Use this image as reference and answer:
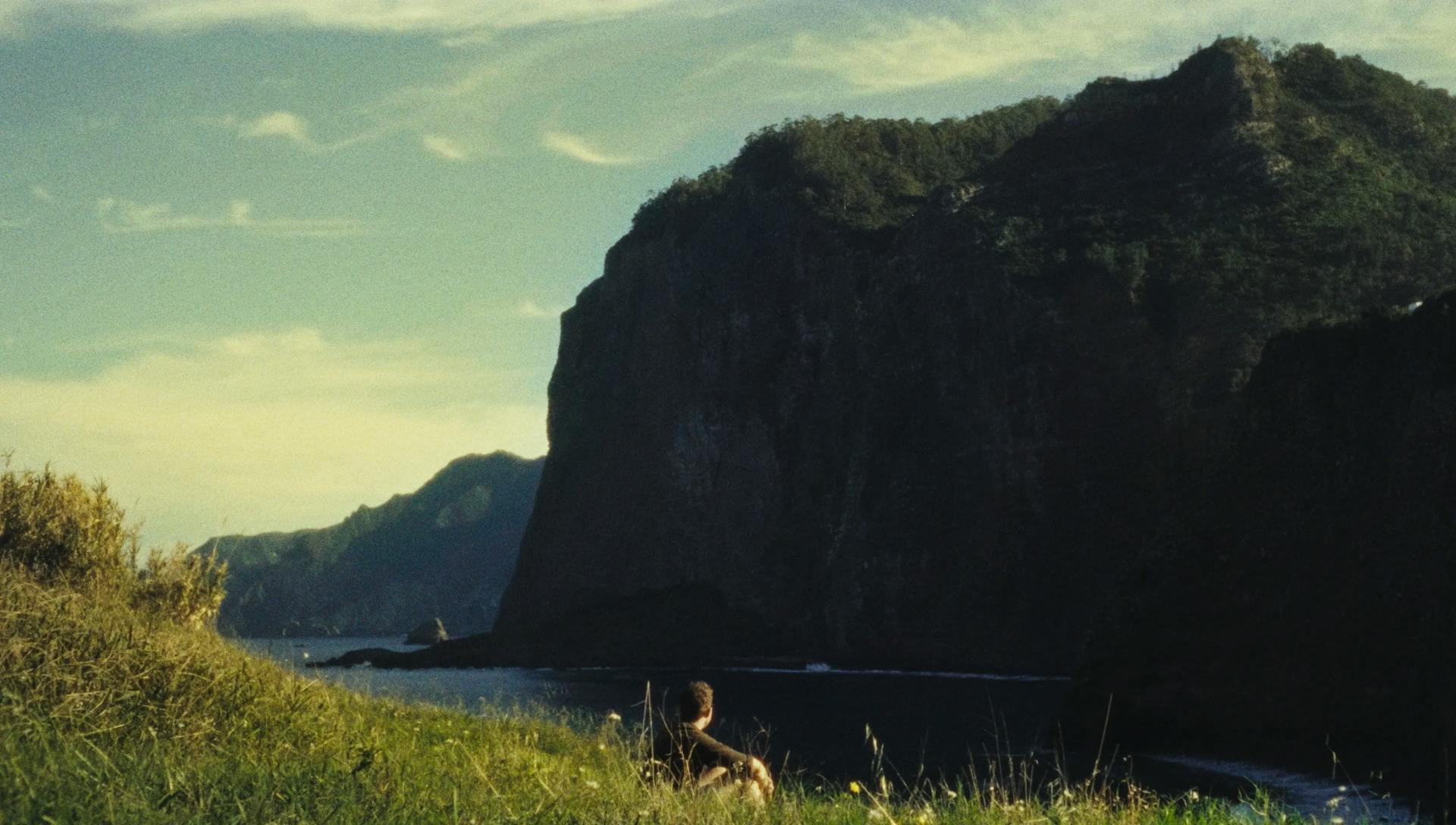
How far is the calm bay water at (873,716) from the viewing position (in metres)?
30.4

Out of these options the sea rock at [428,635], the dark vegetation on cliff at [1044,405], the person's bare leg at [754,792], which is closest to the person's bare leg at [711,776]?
the person's bare leg at [754,792]

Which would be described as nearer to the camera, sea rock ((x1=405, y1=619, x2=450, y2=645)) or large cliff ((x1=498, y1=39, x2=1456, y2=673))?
large cliff ((x1=498, y1=39, x2=1456, y2=673))

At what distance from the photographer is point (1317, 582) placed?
40.3 metres

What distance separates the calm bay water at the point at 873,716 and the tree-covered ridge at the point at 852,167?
40.4 meters

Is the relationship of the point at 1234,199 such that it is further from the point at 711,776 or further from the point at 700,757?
the point at 711,776

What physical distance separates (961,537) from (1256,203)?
80.7 ft

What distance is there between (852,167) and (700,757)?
109m

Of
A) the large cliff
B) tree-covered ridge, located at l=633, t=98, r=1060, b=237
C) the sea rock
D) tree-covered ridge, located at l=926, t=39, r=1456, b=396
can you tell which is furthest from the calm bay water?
the sea rock

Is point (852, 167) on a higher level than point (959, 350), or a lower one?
higher

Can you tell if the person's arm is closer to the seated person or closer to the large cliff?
the seated person

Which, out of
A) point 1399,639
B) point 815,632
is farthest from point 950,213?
point 1399,639

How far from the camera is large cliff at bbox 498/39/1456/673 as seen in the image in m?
75.9

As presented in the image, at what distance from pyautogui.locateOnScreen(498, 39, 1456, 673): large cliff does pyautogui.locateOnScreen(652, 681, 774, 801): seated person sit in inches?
1486

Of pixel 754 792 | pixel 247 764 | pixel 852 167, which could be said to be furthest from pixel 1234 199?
pixel 247 764
